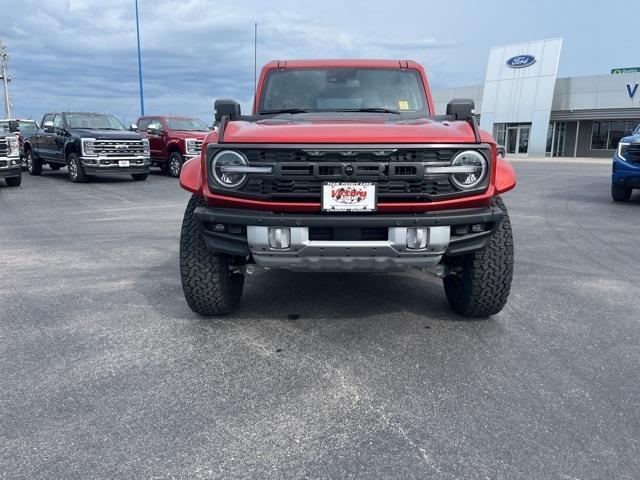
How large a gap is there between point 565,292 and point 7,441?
4208mm

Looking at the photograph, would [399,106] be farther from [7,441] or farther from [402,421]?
[7,441]

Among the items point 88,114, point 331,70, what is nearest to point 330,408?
point 331,70

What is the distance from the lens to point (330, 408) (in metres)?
2.65

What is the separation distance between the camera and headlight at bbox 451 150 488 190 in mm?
3217

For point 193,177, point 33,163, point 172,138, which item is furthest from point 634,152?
point 33,163

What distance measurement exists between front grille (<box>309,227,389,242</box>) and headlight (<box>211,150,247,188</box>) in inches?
21.7

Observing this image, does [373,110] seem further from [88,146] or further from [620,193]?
[88,146]

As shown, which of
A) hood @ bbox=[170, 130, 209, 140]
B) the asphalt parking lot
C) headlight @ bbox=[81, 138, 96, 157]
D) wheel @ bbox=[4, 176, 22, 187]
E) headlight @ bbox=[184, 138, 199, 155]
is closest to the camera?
the asphalt parking lot

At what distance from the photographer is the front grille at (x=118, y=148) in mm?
14289

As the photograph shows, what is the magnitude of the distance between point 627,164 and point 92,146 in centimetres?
1246

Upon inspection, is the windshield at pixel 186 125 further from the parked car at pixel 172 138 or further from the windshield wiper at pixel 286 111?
the windshield wiper at pixel 286 111

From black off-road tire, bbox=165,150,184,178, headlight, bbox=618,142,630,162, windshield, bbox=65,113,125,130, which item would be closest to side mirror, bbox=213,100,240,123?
headlight, bbox=618,142,630,162

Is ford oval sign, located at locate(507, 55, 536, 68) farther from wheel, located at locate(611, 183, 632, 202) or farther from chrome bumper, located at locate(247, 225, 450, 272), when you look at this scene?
chrome bumper, located at locate(247, 225, 450, 272)

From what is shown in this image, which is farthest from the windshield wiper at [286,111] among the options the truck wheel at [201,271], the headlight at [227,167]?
the headlight at [227,167]
